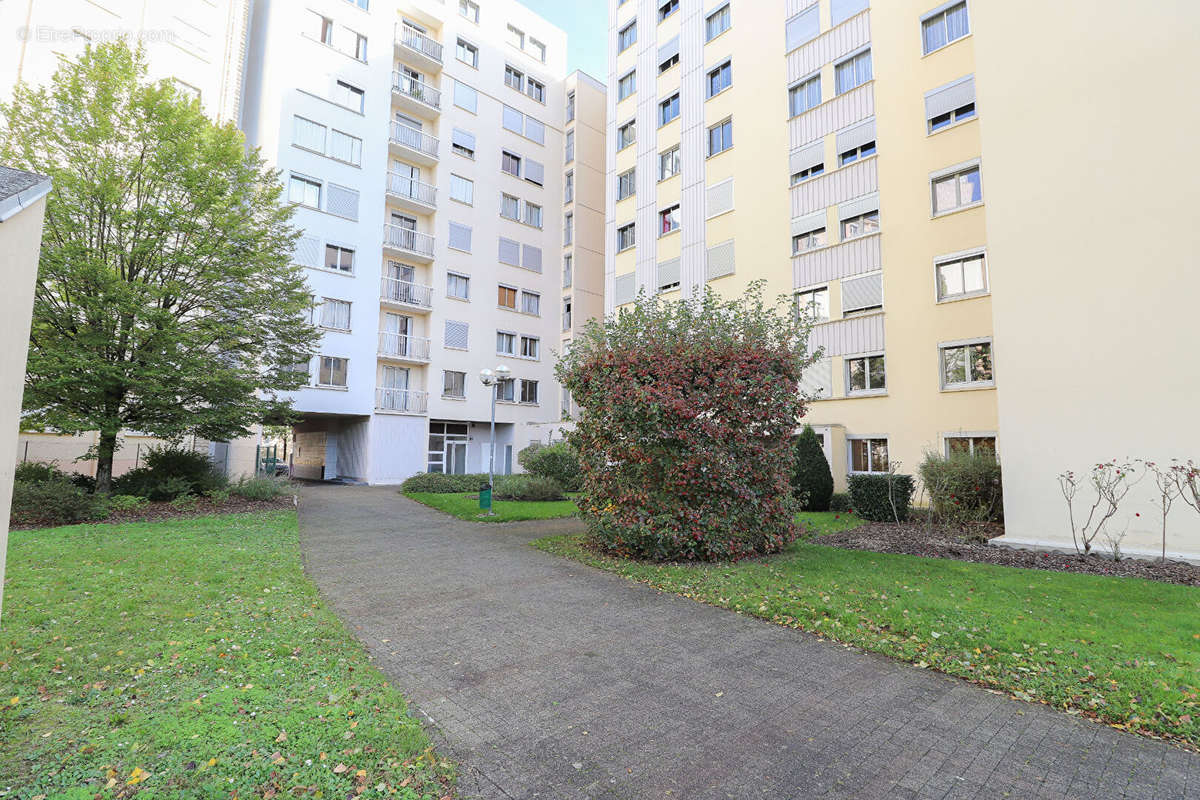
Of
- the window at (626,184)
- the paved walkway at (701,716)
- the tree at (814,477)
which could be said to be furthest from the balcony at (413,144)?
the paved walkway at (701,716)

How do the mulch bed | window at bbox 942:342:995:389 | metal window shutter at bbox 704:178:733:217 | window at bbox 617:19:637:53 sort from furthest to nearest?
window at bbox 617:19:637:53 → metal window shutter at bbox 704:178:733:217 → window at bbox 942:342:995:389 → the mulch bed

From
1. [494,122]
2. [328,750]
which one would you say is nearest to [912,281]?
[328,750]

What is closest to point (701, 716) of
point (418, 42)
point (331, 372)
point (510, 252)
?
point (331, 372)

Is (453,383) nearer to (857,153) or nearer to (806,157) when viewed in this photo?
(806,157)

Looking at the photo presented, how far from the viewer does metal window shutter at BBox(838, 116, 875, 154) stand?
59.5 ft

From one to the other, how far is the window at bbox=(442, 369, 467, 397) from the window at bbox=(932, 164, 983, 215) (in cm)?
2124

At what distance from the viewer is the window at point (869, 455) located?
17203mm

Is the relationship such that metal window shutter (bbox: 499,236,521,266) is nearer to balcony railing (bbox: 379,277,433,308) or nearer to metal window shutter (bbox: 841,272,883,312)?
balcony railing (bbox: 379,277,433,308)

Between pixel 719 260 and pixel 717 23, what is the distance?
1019 centimetres

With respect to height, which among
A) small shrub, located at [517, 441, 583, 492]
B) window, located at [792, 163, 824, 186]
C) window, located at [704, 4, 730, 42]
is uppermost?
window, located at [704, 4, 730, 42]

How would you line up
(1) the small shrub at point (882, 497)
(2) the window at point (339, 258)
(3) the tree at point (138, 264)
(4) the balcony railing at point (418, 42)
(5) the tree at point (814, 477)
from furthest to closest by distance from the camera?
(4) the balcony railing at point (418, 42) → (2) the window at point (339, 258) → (5) the tree at point (814, 477) → (1) the small shrub at point (882, 497) → (3) the tree at point (138, 264)

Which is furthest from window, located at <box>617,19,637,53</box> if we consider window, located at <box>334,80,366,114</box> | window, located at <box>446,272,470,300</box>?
window, located at <box>446,272,470,300</box>

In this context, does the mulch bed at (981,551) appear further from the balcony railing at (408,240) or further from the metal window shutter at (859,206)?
the balcony railing at (408,240)

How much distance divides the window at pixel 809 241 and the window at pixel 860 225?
690 millimetres
